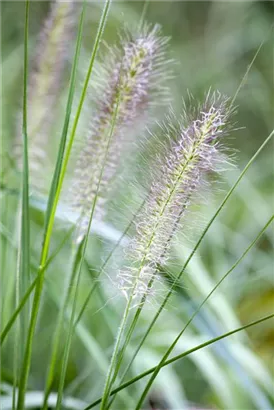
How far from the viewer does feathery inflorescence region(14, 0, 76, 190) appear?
0.68 m

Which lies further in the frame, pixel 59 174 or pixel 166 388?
pixel 166 388

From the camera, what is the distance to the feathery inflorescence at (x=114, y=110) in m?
0.53

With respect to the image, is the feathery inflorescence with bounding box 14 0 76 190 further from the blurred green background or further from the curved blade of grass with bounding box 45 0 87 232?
the curved blade of grass with bounding box 45 0 87 232

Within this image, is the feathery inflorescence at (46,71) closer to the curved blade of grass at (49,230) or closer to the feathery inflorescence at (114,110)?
the feathery inflorescence at (114,110)

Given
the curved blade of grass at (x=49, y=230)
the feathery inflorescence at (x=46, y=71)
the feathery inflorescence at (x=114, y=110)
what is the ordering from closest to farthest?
the curved blade of grass at (x=49, y=230)
the feathery inflorescence at (x=114, y=110)
the feathery inflorescence at (x=46, y=71)

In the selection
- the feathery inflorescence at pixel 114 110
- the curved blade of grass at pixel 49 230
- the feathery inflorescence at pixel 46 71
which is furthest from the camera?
the feathery inflorescence at pixel 46 71

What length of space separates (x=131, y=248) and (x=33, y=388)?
0.52 m

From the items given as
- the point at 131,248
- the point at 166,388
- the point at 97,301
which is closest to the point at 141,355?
the point at 166,388

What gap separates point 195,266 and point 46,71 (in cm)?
38

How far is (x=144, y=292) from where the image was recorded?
439 millimetres

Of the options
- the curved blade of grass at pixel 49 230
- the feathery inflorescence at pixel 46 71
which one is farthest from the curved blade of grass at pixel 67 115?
the feathery inflorescence at pixel 46 71

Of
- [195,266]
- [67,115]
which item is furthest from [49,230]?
[195,266]

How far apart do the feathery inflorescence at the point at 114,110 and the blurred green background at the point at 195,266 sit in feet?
0.09

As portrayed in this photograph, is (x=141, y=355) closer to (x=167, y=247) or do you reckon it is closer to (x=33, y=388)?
(x=33, y=388)
